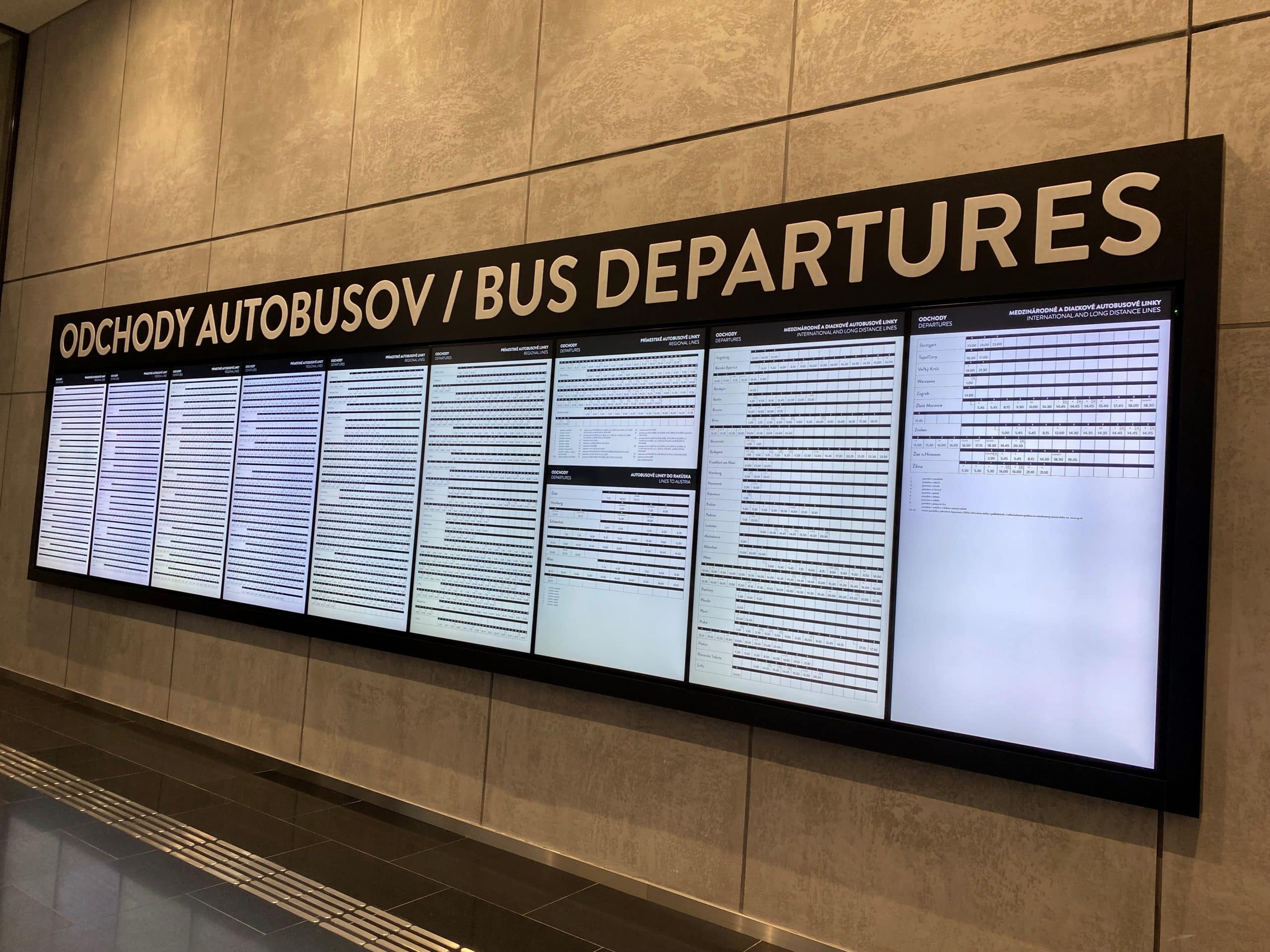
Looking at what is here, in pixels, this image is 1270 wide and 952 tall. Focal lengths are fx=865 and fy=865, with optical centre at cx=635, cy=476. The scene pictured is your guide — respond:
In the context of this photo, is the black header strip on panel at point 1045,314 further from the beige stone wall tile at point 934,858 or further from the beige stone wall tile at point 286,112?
the beige stone wall tile at point 286,112

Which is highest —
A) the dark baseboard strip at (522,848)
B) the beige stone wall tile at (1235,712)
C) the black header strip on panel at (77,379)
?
the black header strip on panel at (77,379)

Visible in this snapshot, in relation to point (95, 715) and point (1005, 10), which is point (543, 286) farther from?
point (95, 715)

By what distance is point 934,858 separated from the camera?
2361 millimetres

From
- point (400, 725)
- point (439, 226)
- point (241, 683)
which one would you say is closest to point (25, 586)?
point (241, 683)

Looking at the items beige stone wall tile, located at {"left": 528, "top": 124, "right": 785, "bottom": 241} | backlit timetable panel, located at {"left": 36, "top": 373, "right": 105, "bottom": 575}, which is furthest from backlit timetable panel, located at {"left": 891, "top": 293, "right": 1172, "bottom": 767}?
backlit timetable panel, located at {"left": 36, "top": 373, "right": 105, "bottom": 575}

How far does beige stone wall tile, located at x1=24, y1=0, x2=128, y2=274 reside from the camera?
5.47 meters

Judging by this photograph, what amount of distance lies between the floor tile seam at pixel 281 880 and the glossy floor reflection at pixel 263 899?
2 centimetres

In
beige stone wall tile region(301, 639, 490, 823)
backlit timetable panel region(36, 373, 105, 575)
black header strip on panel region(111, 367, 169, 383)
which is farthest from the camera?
backlit timetable panel region(36, 373, 105, 575)

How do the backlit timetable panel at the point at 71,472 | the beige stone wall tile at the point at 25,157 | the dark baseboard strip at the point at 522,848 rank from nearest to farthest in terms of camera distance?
the dark baseboard strip at the point at 522,848 < the backlit timetable panel at the point at 71,472 < the beige stone wall tile at the point at 25,157

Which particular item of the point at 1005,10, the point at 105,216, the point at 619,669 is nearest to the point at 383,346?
the point at 619,669

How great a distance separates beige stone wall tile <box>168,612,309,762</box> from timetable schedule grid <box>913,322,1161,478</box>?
3.01 meters

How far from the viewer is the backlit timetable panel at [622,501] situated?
9.34ft

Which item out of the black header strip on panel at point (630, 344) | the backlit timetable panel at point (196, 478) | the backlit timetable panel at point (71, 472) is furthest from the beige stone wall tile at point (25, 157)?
the black header strip on panel at point (630, 344)

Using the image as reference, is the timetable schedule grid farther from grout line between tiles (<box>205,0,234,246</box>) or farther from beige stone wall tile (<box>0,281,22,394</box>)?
beige stone wall tile (<box>0,281,22,394</box>)
